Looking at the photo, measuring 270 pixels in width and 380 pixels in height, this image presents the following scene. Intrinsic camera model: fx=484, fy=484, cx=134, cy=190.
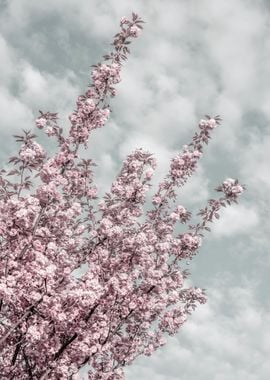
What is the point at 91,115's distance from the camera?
12547 mm

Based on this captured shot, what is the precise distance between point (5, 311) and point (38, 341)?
1.04 meters

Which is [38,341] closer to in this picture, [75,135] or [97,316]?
[97,316]

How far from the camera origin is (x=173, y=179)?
47.3ft

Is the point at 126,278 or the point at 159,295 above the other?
the point at 159,295

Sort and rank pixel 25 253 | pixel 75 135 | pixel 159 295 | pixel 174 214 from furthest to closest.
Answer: pixel 174 214 → pixel 159 295 → pixel 75 135 → pixel 25 253

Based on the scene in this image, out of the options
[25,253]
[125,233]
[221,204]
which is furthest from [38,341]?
[221,204]

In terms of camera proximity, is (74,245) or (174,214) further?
(174,214)

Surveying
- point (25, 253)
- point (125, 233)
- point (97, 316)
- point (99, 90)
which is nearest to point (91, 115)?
point (99, 90)

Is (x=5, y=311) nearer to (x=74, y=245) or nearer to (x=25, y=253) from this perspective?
(x=25, y=253)

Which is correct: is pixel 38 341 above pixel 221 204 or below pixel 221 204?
below

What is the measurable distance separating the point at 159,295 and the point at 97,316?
8.56 feet

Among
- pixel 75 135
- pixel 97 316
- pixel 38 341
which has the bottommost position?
pixel 38 341

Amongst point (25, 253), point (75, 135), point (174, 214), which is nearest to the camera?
point (25, 253)

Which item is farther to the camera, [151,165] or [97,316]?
[151,165]
